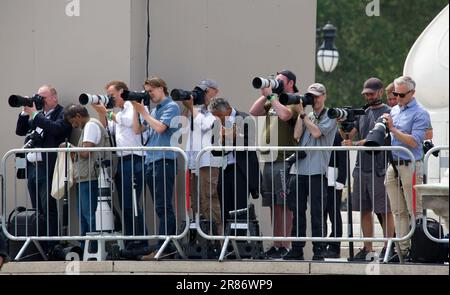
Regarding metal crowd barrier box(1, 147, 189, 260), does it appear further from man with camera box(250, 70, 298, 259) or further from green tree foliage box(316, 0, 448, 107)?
green tree foliage box(316, 0, 448, 107)

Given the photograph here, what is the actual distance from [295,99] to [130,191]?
74.0 inches

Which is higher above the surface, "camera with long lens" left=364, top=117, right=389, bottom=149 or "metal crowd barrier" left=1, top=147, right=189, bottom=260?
"camera with long lens" left=364, top=117, right=389, bottom=149

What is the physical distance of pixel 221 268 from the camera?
14.8 meters

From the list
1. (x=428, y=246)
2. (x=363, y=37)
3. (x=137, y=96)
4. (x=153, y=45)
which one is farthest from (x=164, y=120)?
(x=363, y=37)

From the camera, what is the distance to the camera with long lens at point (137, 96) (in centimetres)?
1529

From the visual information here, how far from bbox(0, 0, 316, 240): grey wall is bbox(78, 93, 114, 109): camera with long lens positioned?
1.89 ft

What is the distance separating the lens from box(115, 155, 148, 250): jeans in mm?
15445

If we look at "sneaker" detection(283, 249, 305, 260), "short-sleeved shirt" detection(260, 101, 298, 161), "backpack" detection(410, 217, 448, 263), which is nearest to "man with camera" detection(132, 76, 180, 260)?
"short-sleeved shirt" detection(260, 101, 298, 161)

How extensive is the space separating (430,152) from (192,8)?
3661 mm

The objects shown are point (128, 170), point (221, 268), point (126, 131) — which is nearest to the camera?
point (221, 268)

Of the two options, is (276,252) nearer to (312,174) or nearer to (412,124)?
(312,174)

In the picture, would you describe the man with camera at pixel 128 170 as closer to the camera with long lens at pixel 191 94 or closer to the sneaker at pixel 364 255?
the camera with long lens at pixel 191 94

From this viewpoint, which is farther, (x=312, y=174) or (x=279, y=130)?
(x=279, y=130)
